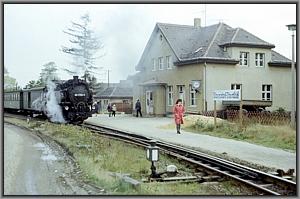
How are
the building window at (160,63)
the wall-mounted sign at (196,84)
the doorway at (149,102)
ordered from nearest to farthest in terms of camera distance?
the building window at (160,63) < the wall-mounted sign at (196,84) < the doorway at (149,102)

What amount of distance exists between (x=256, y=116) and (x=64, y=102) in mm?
6178

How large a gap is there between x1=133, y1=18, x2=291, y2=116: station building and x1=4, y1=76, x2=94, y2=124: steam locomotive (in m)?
1.76

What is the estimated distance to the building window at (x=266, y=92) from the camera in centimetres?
1125

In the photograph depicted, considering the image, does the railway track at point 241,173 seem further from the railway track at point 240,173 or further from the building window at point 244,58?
the building window at point 244,58

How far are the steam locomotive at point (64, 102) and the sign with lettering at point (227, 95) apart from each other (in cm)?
313

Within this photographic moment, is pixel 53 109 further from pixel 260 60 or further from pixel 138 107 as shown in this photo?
pixel 260 60

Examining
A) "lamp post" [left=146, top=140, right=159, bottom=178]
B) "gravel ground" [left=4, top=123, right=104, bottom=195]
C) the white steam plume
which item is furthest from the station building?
"gravel ground" [left=4, top=123, right=104, bottom=195]

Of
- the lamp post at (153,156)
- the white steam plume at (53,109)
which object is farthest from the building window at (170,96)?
the lamp post at (153,156)

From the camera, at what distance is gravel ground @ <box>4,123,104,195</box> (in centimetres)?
628

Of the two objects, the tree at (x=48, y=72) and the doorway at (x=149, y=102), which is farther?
the doorway at (x=149, y=102)

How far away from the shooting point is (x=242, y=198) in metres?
6.35

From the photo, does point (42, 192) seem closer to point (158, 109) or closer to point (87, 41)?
point (87, 41)

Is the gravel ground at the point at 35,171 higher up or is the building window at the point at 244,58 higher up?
the building window at the point at 244,58

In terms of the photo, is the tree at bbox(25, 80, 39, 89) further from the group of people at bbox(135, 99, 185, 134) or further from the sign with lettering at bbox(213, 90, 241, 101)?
the group of people at bbox(135, 99, 185, 134)
